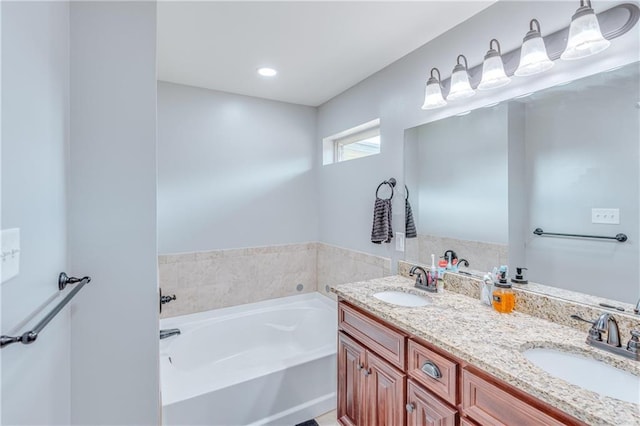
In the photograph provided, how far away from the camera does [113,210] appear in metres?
1.22

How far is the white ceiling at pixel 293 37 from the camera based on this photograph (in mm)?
1595

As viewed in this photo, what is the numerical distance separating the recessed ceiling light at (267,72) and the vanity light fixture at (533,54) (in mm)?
1666

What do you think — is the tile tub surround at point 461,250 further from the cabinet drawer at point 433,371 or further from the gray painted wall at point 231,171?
the gray painted wall at point 231,171

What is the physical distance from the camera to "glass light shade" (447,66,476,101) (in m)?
1.64

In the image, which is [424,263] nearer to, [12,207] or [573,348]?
[573,348]

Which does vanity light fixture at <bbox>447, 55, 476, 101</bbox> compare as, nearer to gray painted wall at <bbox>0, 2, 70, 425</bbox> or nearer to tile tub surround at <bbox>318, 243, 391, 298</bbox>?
tile tub surround at <bbox>318, 243, 391, 298</bbox>

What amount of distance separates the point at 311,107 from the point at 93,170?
7.90ft

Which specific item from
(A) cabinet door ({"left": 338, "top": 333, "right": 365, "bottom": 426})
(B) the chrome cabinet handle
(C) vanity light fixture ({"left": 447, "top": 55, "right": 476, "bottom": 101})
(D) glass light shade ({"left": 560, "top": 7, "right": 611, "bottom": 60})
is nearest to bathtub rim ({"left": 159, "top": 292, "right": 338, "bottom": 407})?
(A) cabinet door ({"left": 338, "top": 333, "right": 365, "bottom": 426})

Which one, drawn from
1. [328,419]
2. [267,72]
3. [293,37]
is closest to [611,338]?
[328,419]

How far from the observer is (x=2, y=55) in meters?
0.69

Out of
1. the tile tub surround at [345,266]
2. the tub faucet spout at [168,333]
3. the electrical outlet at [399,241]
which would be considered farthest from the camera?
the tile tub surround at [345,266]

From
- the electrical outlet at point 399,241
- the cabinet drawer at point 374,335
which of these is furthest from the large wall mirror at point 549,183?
the cabinet drawer at point 374,335

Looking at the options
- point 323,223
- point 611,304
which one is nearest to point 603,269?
point 611,304

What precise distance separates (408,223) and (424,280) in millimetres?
448
